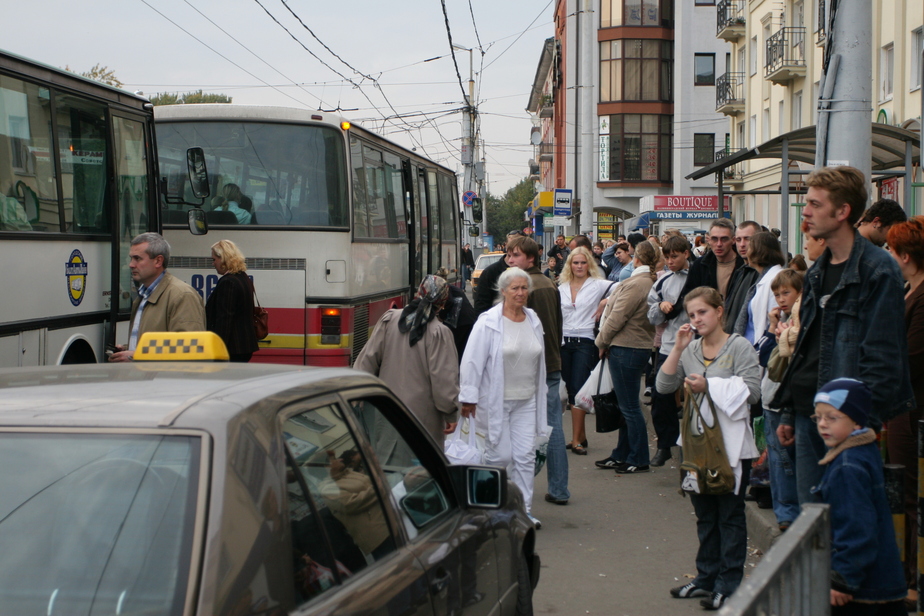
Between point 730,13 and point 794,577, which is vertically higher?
point 730,13

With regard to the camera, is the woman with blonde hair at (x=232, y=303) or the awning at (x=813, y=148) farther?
the awning at (x=813, y=148)

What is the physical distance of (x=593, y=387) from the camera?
838 centimetres

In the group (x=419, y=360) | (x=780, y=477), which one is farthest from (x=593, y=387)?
(x=780, y=477)

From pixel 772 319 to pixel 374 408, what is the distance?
3929 millimetres

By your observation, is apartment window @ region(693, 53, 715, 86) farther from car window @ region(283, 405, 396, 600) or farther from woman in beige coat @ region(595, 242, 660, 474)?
car window @ region(283, 405, 396, 600)

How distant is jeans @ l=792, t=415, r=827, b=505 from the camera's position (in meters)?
4.41

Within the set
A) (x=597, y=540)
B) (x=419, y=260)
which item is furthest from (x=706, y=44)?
(x=597, y=540)

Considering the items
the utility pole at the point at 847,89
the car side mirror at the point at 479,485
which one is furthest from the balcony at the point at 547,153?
the car side mirror at the point at 479,485

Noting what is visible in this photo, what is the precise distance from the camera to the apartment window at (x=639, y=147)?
53.1 metres

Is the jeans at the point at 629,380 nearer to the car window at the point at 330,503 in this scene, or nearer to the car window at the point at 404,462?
the car window at the point at 404,462

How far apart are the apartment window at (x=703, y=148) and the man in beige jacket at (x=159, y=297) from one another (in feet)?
160

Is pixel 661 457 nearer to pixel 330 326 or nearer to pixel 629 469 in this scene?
pixel 629 469

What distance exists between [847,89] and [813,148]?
4572 mm

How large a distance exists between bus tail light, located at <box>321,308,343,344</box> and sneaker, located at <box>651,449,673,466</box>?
354 centimetres
